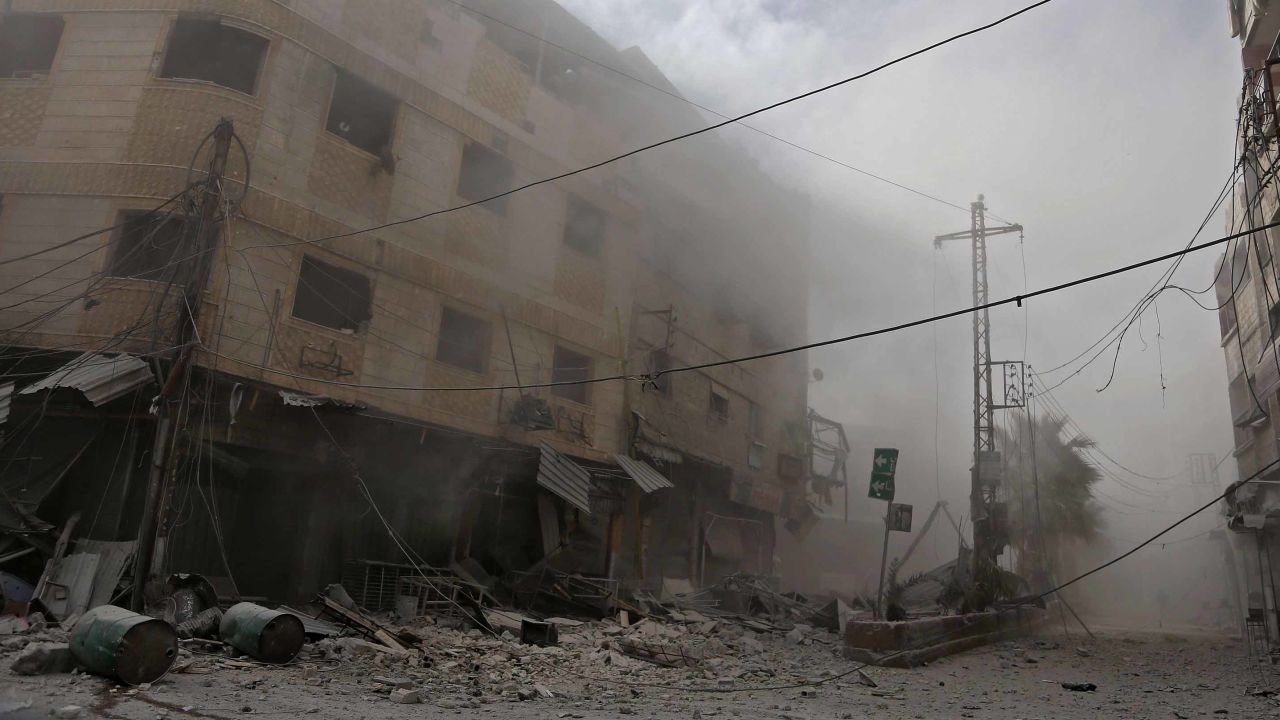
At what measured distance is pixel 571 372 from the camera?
1477 cm

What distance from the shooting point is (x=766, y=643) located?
39.0 ft

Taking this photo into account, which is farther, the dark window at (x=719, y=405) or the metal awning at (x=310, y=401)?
the dark window at (x=719, y=405)

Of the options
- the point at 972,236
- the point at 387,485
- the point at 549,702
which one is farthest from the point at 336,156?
the point at 972,236

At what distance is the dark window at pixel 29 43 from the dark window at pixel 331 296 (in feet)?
14.8

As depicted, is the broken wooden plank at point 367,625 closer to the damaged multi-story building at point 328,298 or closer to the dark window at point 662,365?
the damaged multi-story building at point 328,298

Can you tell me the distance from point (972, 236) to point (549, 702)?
19221mm

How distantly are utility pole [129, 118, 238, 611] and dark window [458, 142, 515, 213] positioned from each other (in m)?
4.46

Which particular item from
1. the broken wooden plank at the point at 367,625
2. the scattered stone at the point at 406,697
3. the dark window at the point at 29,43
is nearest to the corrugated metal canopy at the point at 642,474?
the broken wooden plank at the point at 367,625

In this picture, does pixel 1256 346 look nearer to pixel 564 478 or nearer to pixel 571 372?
pixel 571 372

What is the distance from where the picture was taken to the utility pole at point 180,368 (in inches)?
317

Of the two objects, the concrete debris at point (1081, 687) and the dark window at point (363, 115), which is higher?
the dark window at point (363, 115)

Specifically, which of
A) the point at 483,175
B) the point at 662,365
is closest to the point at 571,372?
the point at 662,365

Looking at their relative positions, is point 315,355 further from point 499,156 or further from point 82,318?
point 499,156

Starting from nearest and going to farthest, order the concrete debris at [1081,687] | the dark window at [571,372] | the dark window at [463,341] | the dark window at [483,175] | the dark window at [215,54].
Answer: the concrete debris at [1081,687], the dark window at [215,54], the dark window at [463,341], the dark window at [483,175], the dark window at [571,372]
